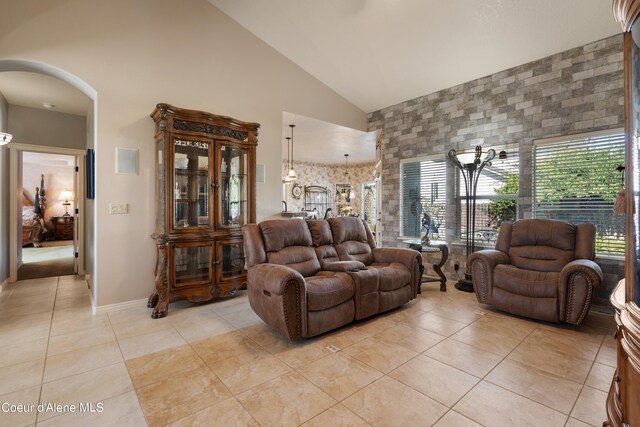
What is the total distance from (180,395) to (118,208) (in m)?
2.39

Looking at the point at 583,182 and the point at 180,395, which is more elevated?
the point at 583,182

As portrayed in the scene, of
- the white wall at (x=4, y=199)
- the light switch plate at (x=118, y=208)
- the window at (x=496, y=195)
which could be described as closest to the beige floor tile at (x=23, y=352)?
the light switch plate at (x=118, y=208)

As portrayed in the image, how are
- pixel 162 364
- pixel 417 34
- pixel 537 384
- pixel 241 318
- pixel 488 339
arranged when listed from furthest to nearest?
pixel 417 34 < pixel 241 318 < pixel 488 339 < pixel 162 364 < pixel 537 384

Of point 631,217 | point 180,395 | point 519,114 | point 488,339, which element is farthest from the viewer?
point 519,114

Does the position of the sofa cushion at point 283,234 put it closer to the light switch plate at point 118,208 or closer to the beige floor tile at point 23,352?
the light switch plate at point 118,208

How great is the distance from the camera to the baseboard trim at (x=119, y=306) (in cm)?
324

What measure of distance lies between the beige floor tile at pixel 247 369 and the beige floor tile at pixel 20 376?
1151 millimetres

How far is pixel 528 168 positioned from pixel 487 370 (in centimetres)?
295

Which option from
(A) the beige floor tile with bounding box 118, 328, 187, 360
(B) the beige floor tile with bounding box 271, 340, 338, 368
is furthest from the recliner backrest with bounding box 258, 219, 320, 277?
(A) the beige floor tile with bounding box 118, 328, 187, 360

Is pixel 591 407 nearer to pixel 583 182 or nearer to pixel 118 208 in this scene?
pixel 583 182

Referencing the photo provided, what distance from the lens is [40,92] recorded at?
427 centimetres

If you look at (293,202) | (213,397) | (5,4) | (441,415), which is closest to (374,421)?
(441,415)

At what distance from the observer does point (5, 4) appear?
2.76 meters

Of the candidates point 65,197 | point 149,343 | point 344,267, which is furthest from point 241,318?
point 65,197
